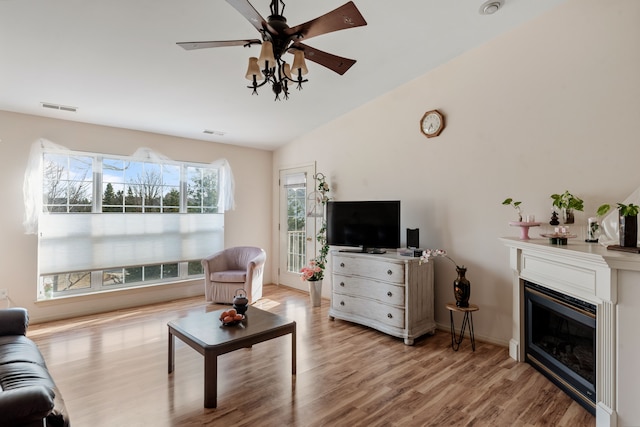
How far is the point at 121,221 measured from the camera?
4.57m

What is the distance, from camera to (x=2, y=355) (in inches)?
81.4

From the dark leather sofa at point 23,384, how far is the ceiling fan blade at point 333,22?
7.33 feet

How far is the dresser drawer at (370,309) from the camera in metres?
3.47

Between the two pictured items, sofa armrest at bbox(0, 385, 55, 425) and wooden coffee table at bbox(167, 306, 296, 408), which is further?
wooden coffee table at bbox(167, 306, 296, 408)

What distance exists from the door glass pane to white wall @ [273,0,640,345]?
1.29m

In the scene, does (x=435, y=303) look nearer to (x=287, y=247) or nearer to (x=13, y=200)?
(x=287, y=247)

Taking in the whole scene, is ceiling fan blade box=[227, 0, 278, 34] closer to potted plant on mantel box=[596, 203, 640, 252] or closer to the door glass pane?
potted plant on mantel box=[596, 203, 640, 252]

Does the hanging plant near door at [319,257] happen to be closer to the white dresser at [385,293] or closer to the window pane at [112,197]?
the white dresser at [385,293]

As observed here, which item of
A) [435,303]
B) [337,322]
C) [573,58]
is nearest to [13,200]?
[337,322]

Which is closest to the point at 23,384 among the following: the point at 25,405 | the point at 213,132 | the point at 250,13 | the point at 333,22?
the point at 25,405

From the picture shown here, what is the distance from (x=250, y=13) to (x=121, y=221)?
3.91m

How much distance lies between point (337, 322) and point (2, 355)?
302 centimetres

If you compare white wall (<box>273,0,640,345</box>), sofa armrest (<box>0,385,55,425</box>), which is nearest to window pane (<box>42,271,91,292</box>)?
sofa armrest (<box>0,385,55,425</box>)

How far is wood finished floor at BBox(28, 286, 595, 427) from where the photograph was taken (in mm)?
2156
